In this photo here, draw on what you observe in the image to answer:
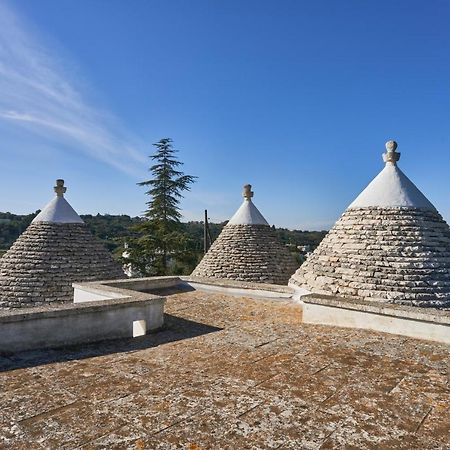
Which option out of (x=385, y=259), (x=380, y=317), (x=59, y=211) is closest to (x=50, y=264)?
(x=59, y=211)

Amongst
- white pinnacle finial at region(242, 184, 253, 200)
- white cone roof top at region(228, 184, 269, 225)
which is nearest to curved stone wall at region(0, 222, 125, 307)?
white cone roof top at region(228, 184, 269, 225)

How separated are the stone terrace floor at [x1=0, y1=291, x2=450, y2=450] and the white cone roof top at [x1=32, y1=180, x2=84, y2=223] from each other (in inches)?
383

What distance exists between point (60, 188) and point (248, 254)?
23.7ft

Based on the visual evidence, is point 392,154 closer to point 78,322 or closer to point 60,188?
point 78,322

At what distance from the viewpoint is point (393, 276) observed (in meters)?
8.80

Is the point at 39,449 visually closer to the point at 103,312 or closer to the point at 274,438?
the point at 274,438

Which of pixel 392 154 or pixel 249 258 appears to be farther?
pixel 249 258

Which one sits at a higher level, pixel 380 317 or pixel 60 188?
pixel 60 188

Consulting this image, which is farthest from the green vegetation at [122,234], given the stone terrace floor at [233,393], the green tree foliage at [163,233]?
the stone terrace floor at [233,393]

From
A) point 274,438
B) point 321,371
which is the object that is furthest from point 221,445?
point 321,371

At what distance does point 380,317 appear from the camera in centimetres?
605

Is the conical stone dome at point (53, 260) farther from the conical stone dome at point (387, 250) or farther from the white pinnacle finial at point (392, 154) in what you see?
the white pinnacle finial at point (392, 154)

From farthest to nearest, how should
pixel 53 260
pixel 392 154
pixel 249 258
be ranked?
pixel 249 258 < pixel 53 260 < pixel 392 154

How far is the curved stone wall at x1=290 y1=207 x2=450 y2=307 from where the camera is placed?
865 centimetres
